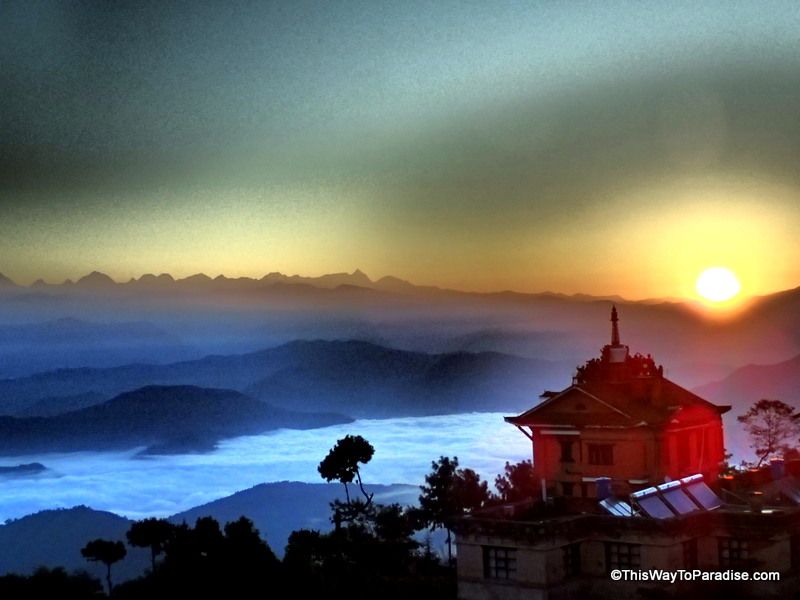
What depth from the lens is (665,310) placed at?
37188mm

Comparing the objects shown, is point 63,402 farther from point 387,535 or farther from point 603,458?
point 603,458

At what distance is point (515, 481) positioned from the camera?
2792 cm

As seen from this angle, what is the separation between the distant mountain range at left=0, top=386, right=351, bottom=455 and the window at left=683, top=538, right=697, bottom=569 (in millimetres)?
27151

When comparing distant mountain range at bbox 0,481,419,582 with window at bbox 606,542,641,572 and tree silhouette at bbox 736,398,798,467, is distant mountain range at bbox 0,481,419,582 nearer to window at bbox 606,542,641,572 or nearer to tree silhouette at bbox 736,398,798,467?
tree silhouette at bbox 736,398,798,467

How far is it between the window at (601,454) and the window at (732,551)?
14.7ft

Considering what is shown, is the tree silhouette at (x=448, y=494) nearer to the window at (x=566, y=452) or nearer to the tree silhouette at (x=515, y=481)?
the tree silhouette at (x=515, y=481)

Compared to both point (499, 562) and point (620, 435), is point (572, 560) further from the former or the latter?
point (620, 435)

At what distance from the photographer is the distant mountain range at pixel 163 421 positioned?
4003cm

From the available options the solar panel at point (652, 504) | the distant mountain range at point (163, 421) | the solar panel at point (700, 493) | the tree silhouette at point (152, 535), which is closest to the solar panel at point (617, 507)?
the solar panel at point (652, 504)

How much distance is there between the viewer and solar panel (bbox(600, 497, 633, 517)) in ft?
54.6

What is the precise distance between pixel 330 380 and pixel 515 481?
16.6 metres

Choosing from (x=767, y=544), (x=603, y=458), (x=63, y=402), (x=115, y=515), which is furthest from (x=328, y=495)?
(x=767, y=544)

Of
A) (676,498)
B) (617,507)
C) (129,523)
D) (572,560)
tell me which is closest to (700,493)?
(676,498)

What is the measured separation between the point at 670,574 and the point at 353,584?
22.8 feet
